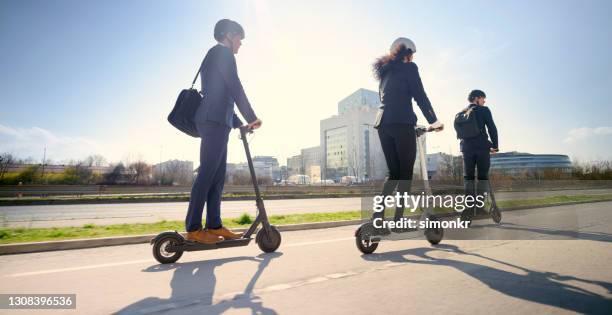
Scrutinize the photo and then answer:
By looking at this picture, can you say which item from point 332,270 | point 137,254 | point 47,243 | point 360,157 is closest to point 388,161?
point 332,270

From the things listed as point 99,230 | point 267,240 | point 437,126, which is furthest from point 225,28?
point 99,230

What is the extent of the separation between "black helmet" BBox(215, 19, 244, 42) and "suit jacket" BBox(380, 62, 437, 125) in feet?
6.08

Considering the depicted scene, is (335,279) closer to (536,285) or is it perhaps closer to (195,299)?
(195,299)

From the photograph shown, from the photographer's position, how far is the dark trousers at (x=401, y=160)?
3.54 meters

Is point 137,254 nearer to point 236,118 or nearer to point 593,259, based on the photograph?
point 236,118

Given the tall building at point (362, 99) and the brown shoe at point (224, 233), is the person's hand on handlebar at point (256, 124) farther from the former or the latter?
the tall building at point (362, 99)

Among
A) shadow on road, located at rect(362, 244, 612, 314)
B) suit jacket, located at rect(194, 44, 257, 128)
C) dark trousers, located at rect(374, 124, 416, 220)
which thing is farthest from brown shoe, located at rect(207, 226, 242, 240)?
dark trousers, located at rect(374, 124, 416, 220)

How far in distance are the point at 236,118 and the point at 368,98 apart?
146369 mm

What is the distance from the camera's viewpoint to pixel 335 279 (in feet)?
8.19

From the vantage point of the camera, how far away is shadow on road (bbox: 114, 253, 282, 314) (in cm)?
186

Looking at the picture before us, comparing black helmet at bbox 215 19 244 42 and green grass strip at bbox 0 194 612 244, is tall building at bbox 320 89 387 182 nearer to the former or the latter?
green grass strip at bbox 0 194 612 244

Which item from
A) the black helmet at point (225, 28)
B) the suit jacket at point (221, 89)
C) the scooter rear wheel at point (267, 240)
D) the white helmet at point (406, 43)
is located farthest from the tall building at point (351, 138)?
the suit jacket at point (221, 89)

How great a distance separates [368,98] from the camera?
145125 mm

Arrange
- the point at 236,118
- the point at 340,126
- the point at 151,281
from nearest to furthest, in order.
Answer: the point at 151,281
the point at 236,118
the point at 340,126
